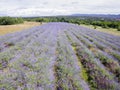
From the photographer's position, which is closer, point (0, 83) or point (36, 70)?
point (0, 83)

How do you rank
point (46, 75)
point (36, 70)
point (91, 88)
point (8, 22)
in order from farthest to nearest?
point (8, 22) → point (36, 70) → point (46, 75) → point (91, 88)

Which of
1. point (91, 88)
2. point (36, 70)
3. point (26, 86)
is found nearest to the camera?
point (26, 86)

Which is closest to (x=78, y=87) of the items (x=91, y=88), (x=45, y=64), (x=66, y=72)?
(x=91, y=88)

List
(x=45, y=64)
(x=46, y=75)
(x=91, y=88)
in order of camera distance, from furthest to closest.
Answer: (x=45, y=64)
(x=46, y=75)
(x=91, y=88)

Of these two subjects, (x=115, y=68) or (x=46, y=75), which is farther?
(x=115, y=68)

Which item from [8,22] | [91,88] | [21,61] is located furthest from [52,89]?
[8,22]

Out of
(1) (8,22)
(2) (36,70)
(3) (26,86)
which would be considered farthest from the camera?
(1) (8,22)

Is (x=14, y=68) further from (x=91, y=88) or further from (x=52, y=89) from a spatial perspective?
(x=91, y=88)

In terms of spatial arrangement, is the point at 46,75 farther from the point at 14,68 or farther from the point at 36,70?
the point at 14,68

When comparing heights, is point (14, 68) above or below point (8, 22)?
above
